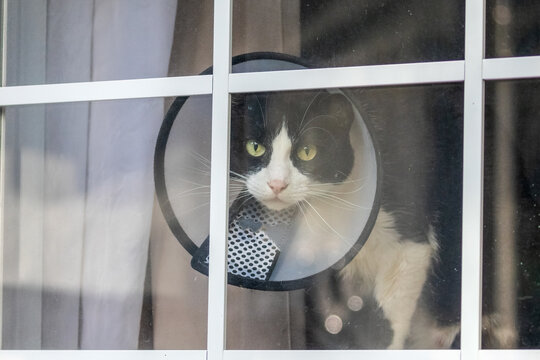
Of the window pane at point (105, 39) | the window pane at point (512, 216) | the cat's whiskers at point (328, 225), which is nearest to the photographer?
the window pane at point (512, 216)

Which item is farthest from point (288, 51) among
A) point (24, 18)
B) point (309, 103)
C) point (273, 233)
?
point (24, 18)

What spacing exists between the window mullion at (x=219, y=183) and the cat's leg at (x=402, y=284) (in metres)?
0.28

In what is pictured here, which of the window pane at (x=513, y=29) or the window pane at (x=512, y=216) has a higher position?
the window pane at (x=513, y=29)

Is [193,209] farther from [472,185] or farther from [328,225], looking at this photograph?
[472,185]

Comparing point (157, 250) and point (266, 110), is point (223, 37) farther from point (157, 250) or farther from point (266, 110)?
point (157, 250)

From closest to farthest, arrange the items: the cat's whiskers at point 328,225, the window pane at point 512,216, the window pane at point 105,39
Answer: the window pane at point 512,216 < the cat's whiskers at point 328,225 < the window pane at point 105,39

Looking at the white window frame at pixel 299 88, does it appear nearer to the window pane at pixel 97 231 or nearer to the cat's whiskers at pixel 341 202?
the window pane at pixel 97 231

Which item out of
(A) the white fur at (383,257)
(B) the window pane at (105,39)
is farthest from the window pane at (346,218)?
(B) the window pane at (105,39)

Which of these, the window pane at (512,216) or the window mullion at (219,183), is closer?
the window pane at (512,216)

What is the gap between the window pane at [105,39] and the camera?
156 cm

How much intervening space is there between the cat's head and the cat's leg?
18 cm

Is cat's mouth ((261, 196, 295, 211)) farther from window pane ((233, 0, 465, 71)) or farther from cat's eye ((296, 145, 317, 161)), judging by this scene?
window pane ((233, 0, 465, 71))

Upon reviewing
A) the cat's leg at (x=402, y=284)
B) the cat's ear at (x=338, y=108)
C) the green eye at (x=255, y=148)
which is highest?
the cat's ear at (x=338, y=108)

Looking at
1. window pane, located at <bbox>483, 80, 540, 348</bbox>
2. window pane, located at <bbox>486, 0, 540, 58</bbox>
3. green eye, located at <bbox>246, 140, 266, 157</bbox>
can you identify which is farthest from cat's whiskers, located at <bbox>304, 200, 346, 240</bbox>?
window pane, located at <bbox>486, 0, 540, 58</bbox>
